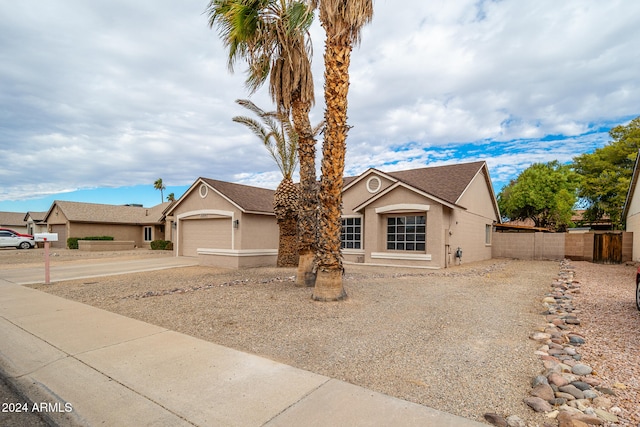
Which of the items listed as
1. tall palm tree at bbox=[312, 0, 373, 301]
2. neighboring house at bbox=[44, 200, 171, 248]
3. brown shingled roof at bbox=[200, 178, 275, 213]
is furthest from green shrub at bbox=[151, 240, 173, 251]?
tall palm tree at bbox=[312, 0, 373, 301]

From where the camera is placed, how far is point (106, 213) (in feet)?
116

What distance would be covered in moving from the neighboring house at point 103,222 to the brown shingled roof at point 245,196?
15.9 metres

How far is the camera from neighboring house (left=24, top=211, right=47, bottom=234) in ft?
131

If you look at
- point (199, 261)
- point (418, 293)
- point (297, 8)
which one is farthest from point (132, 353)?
point (199, 261)

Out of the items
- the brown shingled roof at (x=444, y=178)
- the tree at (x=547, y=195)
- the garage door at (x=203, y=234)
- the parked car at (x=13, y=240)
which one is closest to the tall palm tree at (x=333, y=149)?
the brown shingled roof at (x=444, y=178)

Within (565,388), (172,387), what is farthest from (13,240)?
(565,388)

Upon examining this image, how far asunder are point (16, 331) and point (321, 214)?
598cm

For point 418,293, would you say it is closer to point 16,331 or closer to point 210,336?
point 210,336

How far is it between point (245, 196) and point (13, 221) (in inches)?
2222

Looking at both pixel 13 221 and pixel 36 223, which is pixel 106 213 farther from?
pixel 13 221

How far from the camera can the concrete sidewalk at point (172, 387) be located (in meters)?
3.34

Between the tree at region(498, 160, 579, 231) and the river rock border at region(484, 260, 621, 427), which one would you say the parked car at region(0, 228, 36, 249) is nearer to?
the river rock border at region(484, 260, 621, 427)

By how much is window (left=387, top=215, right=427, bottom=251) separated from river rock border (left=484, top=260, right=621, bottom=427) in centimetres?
999

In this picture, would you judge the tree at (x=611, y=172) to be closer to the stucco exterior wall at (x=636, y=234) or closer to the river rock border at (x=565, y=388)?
the stucco exterior wall at (x=636, y=234)
